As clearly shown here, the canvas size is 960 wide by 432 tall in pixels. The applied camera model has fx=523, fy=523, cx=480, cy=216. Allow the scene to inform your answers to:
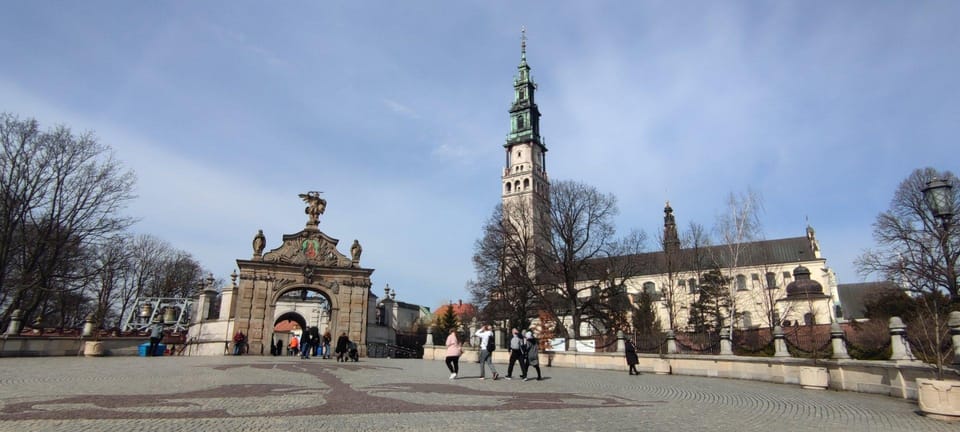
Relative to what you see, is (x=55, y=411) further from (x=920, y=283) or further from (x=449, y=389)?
(x=920, y=283)

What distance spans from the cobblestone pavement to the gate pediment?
1831 centimetres

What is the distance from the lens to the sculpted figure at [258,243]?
31881 mm

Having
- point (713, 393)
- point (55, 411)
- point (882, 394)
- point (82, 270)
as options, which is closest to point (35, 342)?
point (82, 270)

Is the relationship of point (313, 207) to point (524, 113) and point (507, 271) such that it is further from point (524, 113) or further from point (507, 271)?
point (524, 113)

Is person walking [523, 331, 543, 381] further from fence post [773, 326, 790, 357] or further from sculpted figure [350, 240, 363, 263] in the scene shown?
sculpted figure [350, 240, 363, 263]

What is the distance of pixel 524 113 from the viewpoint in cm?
9969

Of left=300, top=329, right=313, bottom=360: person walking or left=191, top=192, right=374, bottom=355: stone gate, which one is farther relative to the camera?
left=191, top=192, right=374, bottom=355: stone gate

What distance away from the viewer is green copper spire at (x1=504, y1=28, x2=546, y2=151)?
98750 millimetres

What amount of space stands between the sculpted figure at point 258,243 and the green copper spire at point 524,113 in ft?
232

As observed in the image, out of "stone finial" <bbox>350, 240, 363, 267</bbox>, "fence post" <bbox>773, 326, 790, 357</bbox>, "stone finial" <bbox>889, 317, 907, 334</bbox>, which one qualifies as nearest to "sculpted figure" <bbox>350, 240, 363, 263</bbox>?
"stone finial" <bbox>350, 240, 363, 267</bbox>

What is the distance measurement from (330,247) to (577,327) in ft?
59.4

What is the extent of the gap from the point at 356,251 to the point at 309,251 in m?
2.93

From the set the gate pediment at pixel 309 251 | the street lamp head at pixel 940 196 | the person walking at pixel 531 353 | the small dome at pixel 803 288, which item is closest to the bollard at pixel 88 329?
the gate pediment at pixel 309 251

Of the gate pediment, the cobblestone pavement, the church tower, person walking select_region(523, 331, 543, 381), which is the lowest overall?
the cobblestone pavement
